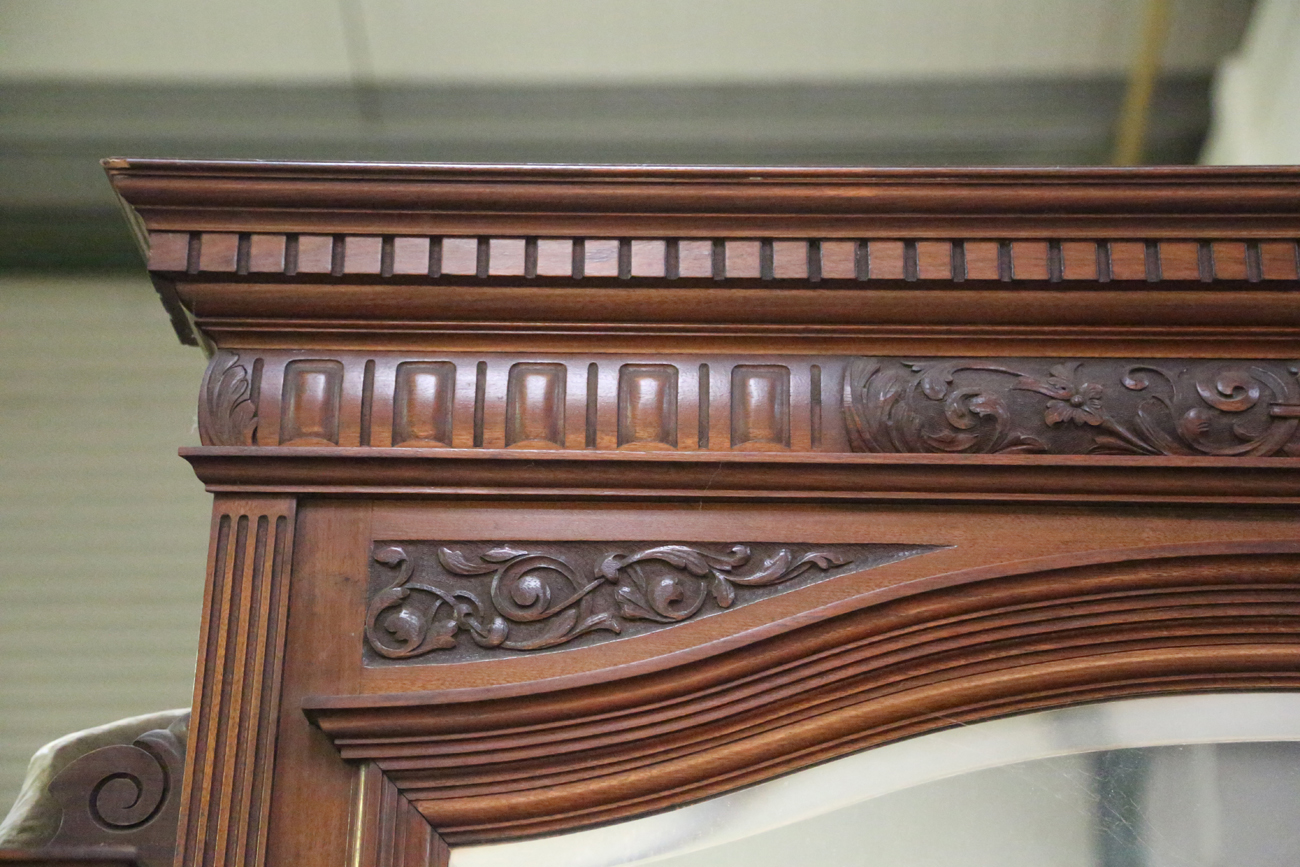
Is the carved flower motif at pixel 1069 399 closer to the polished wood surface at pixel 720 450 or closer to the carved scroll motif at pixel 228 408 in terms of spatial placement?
the polished wood surface at pixel 720 450

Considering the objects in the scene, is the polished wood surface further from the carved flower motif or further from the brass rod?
the brass rod

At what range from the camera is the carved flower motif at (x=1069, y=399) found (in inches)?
28.6

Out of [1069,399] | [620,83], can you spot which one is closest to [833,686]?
[1069,399]

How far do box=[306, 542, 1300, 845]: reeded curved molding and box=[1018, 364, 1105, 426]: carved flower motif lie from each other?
9 cm

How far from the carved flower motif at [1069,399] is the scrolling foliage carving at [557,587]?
0.12 m

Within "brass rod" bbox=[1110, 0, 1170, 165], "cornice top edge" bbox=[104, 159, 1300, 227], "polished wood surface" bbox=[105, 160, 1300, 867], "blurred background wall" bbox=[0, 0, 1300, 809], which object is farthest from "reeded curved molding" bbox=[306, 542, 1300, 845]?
"brass rod" bbox=[1110, 0, 1170, 165]

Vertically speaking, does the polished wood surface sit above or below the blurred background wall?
below

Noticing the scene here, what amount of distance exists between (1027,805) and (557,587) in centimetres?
31

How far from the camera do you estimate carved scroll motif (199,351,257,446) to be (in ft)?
2.34

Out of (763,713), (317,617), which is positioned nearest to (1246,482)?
(763,713)

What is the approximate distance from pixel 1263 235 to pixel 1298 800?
0.35 m

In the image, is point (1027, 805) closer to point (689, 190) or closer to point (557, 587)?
point (557, 587)

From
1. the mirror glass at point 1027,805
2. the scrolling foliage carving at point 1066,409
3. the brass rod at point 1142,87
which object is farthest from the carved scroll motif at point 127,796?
the brass rod at point 1142,87

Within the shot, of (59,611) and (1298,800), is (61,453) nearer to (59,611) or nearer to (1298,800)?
(59,611)
